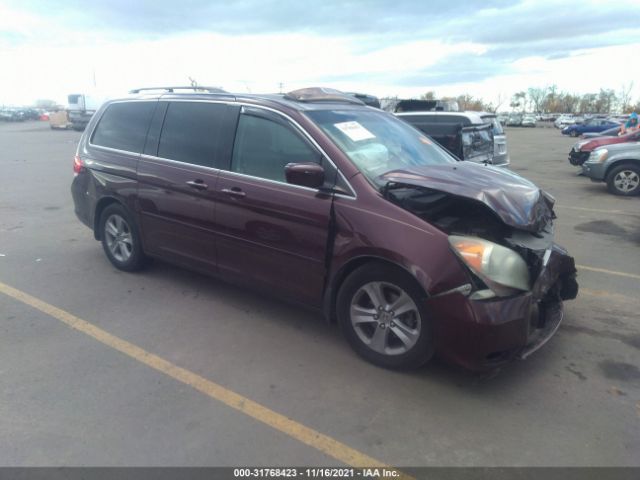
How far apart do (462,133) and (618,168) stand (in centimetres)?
389

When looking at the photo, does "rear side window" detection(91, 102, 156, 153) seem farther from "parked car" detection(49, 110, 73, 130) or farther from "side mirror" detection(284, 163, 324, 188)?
"parked car" detection(49, 110, 73, 130)

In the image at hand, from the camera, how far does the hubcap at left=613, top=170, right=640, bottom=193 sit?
35.6 ft

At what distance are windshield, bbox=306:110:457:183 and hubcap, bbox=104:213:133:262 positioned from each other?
2.54 meters

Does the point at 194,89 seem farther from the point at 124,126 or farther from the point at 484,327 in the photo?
the point at 484,327

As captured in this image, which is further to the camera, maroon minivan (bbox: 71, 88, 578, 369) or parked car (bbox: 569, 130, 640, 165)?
parked car (bbox: 569, 130, 640, 165)

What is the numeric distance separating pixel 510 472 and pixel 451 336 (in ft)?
2.65

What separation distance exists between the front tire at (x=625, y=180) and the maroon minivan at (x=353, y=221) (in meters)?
8.40

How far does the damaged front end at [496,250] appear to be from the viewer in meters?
2.98

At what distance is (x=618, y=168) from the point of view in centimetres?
1102

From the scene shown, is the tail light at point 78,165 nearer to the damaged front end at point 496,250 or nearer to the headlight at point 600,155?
the damaged front end at point 496,250

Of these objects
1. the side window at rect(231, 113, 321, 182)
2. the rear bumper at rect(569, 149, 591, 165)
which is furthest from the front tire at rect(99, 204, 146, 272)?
the rear bumper at rect(569, 149, 591, 165)

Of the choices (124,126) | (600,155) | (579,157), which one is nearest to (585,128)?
(579,157)

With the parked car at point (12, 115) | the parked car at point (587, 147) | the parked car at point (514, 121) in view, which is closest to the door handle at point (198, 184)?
the parked car at point (587, 147)

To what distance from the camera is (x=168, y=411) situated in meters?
2.97
